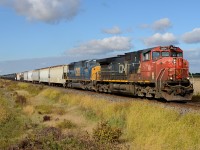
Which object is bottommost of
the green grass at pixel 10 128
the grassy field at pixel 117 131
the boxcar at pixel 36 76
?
the green grass at pixel 10 128

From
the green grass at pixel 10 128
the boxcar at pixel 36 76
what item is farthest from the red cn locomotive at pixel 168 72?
the boxcar at pixel 36 76

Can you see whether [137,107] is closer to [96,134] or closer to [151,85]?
[96,134]

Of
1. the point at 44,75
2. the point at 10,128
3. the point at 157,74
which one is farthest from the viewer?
the point at 44,75

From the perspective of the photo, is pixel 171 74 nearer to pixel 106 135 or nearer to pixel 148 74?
pixel 148 74

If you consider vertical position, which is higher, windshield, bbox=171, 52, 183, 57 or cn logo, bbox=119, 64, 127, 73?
windshield, bbox=171, 52, 183, 57

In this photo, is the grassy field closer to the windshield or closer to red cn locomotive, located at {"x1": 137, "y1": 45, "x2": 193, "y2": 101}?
red cn locomotive, located at {"x1": 137, "y1": 45, "x2": 193, "y2": 101}

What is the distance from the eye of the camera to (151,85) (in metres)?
21.6

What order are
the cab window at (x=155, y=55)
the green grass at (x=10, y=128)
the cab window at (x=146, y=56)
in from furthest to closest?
the cab window at (x=146, y=56) < the cab window at (x=155, y=55) < the green grass at (x=10, y=128)

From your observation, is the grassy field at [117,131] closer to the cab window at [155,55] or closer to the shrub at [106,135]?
the shrub at [106,135]

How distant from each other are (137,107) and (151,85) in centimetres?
647

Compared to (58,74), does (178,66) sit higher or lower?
higher

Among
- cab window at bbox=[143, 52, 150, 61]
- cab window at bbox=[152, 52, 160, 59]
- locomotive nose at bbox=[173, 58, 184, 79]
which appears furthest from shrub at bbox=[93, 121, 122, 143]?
cab window at bbox=[143, 52, 150, 61]

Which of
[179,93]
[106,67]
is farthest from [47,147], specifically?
[106,67]

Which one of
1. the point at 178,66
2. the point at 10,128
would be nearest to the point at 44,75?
the point at 178,66
